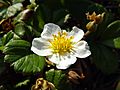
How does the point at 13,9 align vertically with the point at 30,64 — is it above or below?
above

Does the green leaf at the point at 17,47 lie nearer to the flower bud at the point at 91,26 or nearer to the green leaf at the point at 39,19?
the green leaf at the point at 39,19

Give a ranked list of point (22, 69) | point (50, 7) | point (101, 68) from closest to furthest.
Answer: point (22, 69)
point (101, 68)
point (50, 7)

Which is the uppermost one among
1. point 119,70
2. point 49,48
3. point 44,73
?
point 49,48

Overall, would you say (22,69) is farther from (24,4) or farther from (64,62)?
(24,4)

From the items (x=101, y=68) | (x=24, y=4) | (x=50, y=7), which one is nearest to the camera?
(x=101, y=68)

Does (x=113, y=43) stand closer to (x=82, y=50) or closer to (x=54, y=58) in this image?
(x=82, y=50)

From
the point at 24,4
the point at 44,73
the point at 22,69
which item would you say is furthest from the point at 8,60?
the point at 24,4

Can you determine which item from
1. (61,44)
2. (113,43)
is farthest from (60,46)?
(113,43)
